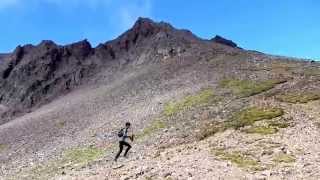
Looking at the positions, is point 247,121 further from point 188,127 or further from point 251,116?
point 188,127

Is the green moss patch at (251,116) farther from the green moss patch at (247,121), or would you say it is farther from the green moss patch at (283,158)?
the green moss patch at (283,158)

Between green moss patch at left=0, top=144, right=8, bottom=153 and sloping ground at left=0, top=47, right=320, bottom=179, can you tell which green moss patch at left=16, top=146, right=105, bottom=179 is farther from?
green moss patch at left=0, top=144, right=8, bottom=153

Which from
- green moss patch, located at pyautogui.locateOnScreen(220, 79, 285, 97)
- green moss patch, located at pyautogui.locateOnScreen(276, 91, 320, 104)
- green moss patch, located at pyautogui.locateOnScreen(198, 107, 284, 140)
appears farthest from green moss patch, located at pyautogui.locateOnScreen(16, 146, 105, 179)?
green moss patch, located at pyautogui.locateOnScreen(220, 79, 285, 97)

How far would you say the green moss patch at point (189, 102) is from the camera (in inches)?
3516

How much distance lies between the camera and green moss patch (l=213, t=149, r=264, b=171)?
161ft

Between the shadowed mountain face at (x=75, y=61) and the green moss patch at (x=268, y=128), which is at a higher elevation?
the shadowed mountain face at (x=75, y=61)

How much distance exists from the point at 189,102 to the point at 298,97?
2012 cm

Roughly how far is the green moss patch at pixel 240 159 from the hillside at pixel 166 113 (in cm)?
9

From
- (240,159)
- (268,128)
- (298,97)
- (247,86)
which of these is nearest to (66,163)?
(268,128)

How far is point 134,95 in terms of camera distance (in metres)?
117

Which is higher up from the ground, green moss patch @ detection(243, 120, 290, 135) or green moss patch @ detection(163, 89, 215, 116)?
green moss patch @ detection(163, 89, 215, 116)

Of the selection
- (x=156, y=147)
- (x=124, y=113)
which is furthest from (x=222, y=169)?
(x=124, y=113)

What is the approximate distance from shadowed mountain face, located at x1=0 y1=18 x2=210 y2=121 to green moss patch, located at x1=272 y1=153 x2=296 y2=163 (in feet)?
327

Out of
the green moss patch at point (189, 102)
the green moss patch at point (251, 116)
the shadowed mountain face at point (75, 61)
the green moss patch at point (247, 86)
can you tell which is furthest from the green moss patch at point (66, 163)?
the shadowed mountain face at point (75, 61)
